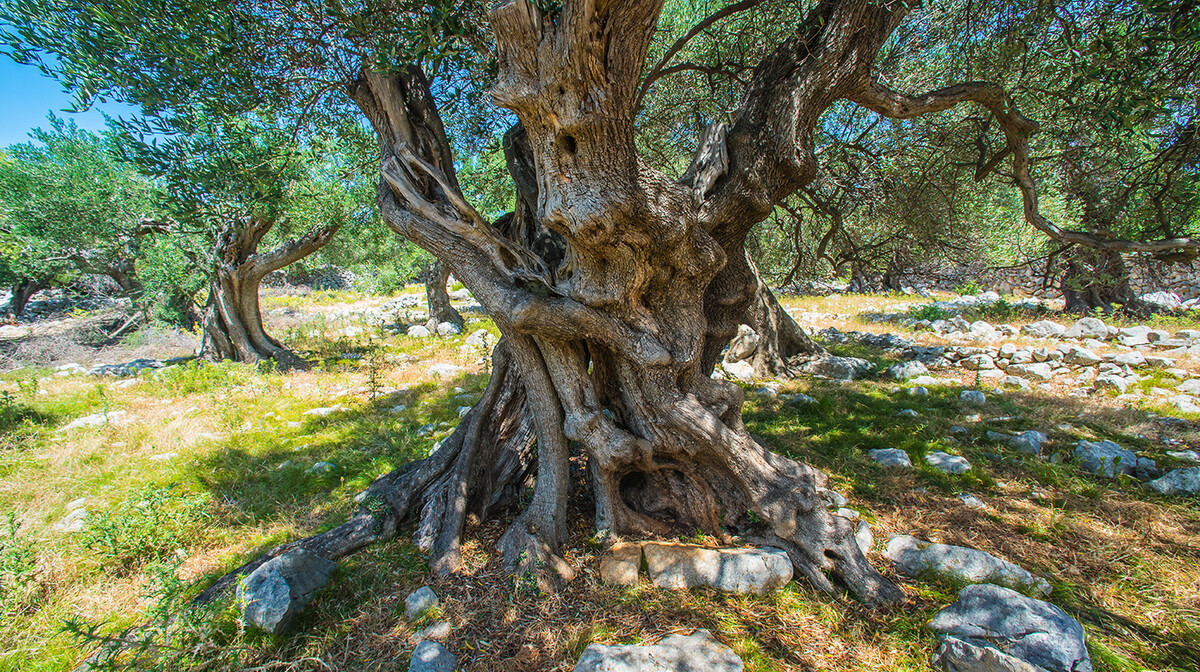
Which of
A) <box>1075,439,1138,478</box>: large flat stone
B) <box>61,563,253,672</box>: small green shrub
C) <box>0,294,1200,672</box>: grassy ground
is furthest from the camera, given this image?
<box>1075,439,1138,478</box>: large flat stone

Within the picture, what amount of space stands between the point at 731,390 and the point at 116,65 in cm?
550

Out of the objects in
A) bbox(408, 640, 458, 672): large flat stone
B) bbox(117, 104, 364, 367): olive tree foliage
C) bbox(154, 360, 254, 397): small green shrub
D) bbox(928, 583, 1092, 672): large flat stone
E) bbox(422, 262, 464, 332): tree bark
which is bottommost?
bbox(408, 640, 458, 672): large flat stone

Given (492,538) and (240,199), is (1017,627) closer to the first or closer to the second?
(492,538)

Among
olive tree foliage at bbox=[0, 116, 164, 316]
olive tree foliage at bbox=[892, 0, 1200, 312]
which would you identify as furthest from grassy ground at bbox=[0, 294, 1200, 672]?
olive tree foliage at bbox=[0, 116, 164, 316]

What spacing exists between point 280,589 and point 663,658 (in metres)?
2.39

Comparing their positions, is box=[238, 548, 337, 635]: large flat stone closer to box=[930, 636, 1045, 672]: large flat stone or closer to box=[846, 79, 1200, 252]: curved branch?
box=[930, 636, 1045, 672]: large flat stone

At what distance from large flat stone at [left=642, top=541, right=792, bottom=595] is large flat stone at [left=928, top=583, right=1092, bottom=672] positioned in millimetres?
907

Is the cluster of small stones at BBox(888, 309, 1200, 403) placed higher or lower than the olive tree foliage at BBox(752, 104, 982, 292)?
lower

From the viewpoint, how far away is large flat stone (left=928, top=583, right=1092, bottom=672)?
2.49m

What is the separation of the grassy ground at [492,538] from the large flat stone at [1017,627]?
0.21 m

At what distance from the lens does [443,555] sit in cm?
375

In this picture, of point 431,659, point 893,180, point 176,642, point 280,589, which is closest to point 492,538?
point 431,659

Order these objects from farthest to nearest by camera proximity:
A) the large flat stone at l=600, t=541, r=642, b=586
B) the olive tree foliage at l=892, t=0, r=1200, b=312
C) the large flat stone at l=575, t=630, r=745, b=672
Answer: the olive tree foliage at l=892, t=0, r=1200, b=312, the large flat stone at l=600, t=541, r=642, b=586, the large flat stone at l=575, t=630, r=745, b=672

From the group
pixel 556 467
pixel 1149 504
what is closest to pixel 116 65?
pixel 556 467
